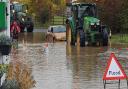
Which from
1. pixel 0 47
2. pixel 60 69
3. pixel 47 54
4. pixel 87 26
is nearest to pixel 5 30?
pixel 0 47

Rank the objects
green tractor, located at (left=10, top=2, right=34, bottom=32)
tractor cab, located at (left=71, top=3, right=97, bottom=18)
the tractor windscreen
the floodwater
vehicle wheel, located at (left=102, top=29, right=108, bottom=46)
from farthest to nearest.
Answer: green tractor, located at (left=10, top=2, right=34, bottom=32) → the tractor windscreen → tractor cab, located at (left=71, top=3, right=97, bottom=18) → vehicle wheel, located at (left=102, top=29, right=108, bottom=46) → the floodwater

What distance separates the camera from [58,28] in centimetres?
4831

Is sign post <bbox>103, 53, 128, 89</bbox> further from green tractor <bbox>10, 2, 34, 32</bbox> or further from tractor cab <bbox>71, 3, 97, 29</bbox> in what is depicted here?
green tractor <bbox>10, 2, 34, 32</bbox>

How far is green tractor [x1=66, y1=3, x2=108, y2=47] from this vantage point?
36844mm

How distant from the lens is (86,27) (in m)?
37.2

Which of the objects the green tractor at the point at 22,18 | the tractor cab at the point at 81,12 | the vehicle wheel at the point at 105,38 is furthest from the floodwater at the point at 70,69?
the green tractor at the point at 22,18

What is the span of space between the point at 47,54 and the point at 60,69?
320 inches

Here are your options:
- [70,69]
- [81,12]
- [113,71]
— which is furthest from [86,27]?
[113,71]

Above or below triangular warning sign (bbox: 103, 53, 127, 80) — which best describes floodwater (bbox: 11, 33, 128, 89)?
below

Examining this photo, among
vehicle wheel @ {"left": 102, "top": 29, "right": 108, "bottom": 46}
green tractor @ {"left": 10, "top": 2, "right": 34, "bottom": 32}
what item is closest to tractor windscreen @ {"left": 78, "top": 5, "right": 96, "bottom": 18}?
vehicle wheel @ {"left": 102, "top": 29, "right": 108, "bottom": 46}

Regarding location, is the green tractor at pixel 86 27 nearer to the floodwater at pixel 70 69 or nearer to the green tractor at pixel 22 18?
the floodwater at pixel 70 69

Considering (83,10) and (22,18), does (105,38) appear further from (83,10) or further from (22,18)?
(22,18)

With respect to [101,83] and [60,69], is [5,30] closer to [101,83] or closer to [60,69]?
[101,83]

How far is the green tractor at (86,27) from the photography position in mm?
36844
